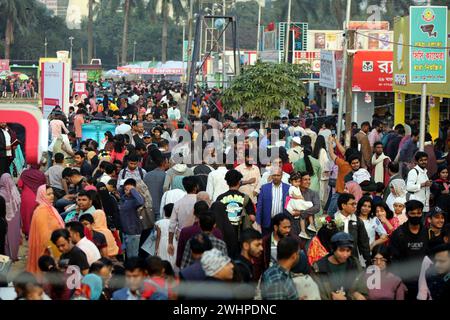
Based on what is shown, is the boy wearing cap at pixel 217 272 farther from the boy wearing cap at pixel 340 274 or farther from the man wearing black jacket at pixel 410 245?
the man wearing black jacket at pixel 410 245

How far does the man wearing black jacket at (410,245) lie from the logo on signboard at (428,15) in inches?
293

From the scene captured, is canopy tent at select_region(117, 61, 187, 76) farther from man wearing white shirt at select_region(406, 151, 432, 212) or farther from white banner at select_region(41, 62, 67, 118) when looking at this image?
man wearing white shirt at select_region(406, 151, 432, 212)

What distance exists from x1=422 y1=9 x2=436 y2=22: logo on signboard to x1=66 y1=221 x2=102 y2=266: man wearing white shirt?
351 inches

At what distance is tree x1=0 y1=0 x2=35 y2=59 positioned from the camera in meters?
91.9

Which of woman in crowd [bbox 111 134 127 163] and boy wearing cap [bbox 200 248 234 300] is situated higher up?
woman in crowd [bbox 111 134 127 163]

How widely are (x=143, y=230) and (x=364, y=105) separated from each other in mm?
21818

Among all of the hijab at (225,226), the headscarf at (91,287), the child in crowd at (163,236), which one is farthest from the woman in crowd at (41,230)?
the headscarf at (91,287)

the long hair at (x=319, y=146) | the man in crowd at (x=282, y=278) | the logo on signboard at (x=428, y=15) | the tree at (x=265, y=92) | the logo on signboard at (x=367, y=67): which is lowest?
the man in crowd at (x=282, y=278)

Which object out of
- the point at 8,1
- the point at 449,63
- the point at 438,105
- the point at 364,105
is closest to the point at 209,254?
the point at 449,63

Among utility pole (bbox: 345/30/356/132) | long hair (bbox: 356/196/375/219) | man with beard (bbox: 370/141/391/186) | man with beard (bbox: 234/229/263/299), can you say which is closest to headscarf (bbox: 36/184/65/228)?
man with beard (bbox: 234/229/263/299)

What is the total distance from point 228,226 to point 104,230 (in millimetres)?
1295

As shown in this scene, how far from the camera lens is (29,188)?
1544 cm

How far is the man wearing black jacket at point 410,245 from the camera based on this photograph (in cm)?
1035

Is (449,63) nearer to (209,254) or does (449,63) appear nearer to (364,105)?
(364,105)
